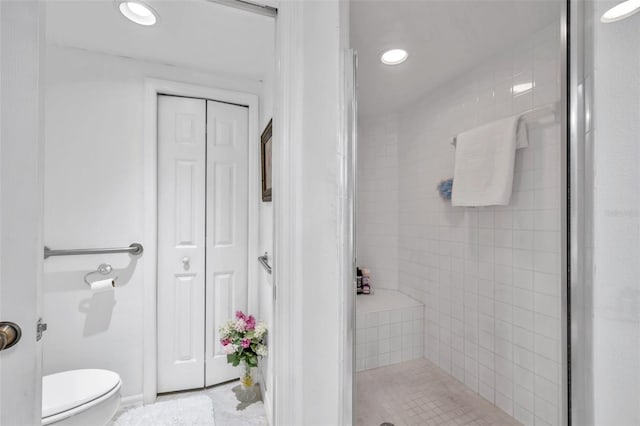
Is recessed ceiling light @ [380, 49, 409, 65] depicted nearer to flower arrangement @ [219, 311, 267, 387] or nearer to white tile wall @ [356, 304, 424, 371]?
white tile wall @ [356, 304, 424, 371]

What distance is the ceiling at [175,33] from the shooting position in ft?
3.69

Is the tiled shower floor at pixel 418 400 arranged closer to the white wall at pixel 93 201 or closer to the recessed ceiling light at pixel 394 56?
the recessed ceiling light at pixel 394 56

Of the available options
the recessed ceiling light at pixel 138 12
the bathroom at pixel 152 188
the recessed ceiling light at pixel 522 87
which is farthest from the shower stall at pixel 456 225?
the recessed ceiling light at pixel 138 12

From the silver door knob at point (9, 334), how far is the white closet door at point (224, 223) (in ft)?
3.82

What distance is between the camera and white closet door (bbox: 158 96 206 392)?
1597 millimetres

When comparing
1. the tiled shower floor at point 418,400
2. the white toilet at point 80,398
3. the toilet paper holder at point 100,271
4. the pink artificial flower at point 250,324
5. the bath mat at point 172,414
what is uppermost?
the toilet paper holder at point 100,271

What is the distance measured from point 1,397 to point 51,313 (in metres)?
1.11

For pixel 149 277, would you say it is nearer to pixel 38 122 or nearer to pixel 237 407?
pixel 237 407

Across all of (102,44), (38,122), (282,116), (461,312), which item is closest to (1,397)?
(38,122)
